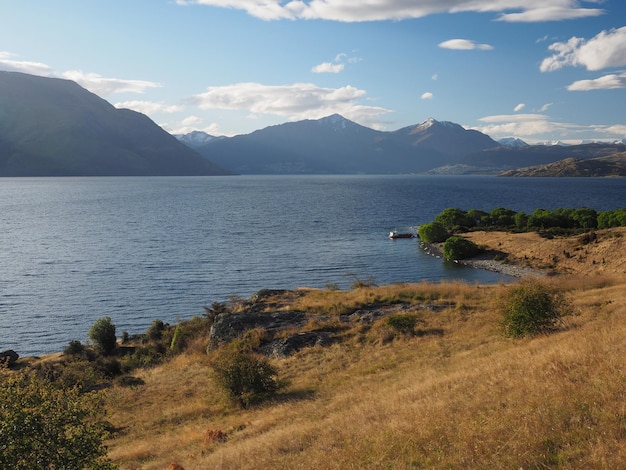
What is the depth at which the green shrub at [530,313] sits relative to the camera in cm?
2366

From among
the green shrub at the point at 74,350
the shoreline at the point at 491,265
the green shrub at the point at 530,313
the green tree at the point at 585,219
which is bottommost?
the green shrub at the point at 74,350

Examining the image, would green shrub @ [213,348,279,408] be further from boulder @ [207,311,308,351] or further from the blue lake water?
the blue lake water

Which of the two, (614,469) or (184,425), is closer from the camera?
(614,469)

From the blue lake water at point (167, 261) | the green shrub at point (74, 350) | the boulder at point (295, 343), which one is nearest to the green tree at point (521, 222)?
the blue lake water at point (167, 261)

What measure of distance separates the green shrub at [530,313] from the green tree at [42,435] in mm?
19913

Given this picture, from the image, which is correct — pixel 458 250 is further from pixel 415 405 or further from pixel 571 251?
pixel 415 405

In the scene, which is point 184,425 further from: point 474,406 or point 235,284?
point 235,284

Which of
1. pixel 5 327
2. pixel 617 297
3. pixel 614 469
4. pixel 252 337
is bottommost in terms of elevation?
pixel 5 327

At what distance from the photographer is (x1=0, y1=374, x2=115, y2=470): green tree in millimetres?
10070

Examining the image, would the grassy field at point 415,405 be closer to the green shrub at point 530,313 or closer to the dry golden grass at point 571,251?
the green shrub at point 530,313

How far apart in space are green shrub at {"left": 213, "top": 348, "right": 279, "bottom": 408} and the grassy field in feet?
2.05

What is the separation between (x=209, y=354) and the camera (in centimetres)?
3362

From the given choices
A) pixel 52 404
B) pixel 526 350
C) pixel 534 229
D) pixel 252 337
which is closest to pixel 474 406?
pixel 526 350

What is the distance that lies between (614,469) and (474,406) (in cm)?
499
